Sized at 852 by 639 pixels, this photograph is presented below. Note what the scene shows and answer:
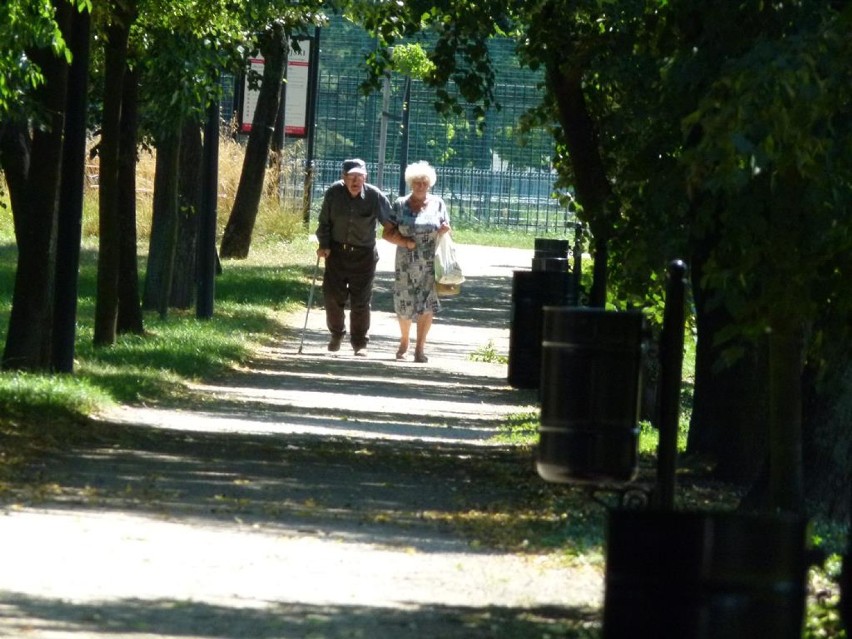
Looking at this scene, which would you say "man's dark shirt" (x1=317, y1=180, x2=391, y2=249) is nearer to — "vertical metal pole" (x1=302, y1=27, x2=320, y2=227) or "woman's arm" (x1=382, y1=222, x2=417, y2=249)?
"woman's arm" (x1=382, y1=222, x2=417, y2=249)

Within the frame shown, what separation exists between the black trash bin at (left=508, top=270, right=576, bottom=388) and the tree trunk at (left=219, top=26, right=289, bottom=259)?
43.8 ft

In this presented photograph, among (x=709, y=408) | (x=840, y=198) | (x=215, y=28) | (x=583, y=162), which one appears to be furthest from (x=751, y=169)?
(x=215, y=28)

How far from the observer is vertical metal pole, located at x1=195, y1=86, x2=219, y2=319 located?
20172mm

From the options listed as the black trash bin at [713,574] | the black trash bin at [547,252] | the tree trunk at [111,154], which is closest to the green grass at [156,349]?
the tree trunk at [111,154]

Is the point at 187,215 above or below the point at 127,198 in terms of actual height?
below

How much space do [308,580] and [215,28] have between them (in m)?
9.42

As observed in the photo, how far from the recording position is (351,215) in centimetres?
1792

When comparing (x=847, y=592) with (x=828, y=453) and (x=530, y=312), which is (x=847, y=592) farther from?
(x=530, y=312)

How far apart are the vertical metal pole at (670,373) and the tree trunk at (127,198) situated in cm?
946

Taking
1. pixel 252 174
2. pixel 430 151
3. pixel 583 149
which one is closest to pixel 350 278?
pixel 583 149

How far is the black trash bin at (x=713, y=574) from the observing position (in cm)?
488

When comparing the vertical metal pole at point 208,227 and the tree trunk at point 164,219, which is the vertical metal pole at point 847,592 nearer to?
the tree trunk at point 164,219

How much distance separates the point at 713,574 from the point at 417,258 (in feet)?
43.8

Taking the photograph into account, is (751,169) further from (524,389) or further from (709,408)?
(524,389)
